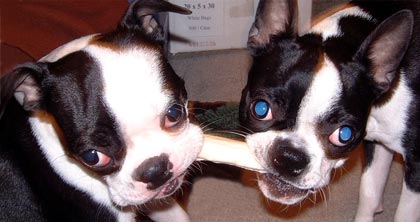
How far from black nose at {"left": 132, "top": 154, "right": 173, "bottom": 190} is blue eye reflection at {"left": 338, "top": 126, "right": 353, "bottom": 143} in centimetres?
71

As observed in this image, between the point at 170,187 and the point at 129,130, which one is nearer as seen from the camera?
the point at 129,130

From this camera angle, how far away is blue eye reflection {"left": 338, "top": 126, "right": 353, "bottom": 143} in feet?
7.97

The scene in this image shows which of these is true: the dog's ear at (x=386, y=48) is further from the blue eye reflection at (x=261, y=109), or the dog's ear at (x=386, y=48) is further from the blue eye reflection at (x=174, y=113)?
the blue eye reflection at (x=174, y=113)

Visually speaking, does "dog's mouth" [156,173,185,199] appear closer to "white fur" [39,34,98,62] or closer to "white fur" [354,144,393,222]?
"white fur" [39,34,98,62]

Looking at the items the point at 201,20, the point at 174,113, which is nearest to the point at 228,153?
the point at 174,113

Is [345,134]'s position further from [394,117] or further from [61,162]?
[61,162]

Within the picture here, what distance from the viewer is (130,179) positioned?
91.3 inches

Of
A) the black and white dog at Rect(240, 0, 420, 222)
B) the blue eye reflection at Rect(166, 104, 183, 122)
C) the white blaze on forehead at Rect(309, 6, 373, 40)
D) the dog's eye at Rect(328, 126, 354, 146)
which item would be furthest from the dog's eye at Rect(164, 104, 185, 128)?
the white blaze on forehead at Rect(309, 6, 373, 40)

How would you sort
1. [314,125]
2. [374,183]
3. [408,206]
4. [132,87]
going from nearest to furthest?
[132,87] → [314,125] → [408,206] → [374,183]

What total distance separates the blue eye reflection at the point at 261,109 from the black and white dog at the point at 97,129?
10.0 inches

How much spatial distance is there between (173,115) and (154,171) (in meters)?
0.24

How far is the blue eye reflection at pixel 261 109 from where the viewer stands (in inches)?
97.8

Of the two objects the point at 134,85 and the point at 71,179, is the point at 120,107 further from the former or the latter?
the point at 71,179

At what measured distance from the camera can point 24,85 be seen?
236 cm
